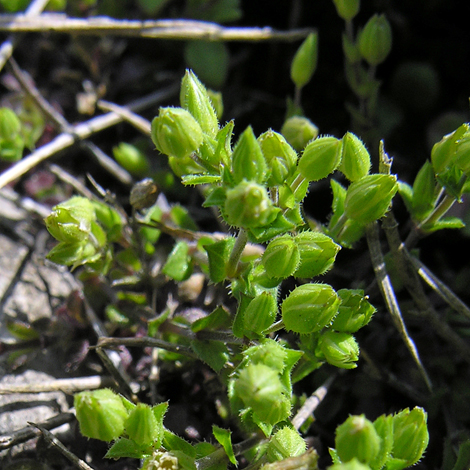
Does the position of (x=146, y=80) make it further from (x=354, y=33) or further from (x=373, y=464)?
(x=373, y=464)

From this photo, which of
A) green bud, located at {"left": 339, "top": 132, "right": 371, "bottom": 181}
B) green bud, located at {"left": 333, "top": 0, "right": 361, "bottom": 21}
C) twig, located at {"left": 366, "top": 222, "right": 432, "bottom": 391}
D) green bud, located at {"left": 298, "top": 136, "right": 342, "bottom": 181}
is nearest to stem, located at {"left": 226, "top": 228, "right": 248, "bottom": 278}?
green bud, located at {"left": 298, "top": 136, "right": 342, "bottom": 181}

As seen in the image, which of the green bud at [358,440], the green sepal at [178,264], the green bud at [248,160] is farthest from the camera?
the green sepal at [178,264]

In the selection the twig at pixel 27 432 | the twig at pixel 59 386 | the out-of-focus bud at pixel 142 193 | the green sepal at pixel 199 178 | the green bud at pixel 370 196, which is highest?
the green sepal at pixel 199 178

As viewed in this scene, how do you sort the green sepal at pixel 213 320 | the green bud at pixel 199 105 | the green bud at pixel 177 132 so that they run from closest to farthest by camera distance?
the green bud at pixel 177 132 → the green bud at pixel 199 105 → the green sepal at pixel 213 320

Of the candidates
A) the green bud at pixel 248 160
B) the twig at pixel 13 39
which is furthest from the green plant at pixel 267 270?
the twig at pixel 13 39

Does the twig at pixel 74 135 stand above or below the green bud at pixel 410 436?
above

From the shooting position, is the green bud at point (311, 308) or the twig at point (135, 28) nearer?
the green bud at point (311, 308)

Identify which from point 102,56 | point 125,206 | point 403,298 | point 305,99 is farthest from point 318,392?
point 102,56

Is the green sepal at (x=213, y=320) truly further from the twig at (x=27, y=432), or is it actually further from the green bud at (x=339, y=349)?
the twig at (x=27, y=432)

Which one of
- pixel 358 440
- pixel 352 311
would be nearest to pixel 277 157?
pixel 352 311
